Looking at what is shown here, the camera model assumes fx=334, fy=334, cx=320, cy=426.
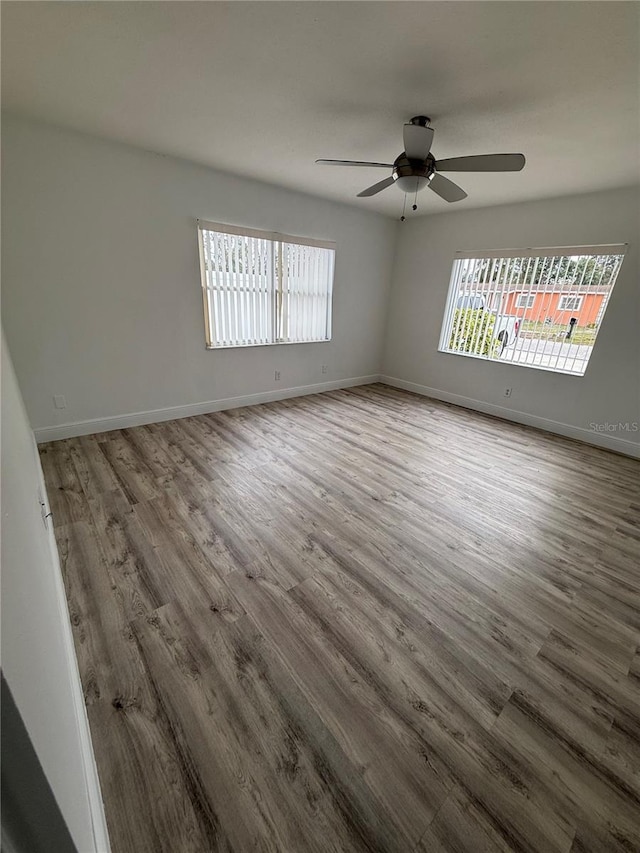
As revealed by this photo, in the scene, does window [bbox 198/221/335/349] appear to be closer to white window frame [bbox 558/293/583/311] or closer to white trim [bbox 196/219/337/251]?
white trim [bbox 196/219/337/251]

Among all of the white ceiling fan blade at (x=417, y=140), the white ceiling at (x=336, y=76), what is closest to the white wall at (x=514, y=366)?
the white ceiling at (x=336, y=76)

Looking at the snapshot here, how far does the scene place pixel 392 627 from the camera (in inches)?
60.6

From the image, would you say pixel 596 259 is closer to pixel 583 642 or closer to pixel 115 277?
pixel 583 642

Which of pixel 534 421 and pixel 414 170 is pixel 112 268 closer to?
pixel 414 170

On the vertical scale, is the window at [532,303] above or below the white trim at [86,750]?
above

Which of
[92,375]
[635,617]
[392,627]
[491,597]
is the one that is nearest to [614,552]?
[635,617]

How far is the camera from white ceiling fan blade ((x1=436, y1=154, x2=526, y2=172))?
195 cm

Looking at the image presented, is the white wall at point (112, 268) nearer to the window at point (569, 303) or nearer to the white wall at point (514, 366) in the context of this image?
the white wall at point (514, 366)

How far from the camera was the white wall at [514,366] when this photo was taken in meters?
3.34

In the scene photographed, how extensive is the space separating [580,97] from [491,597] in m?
2.75

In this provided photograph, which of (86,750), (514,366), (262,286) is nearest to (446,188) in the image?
(262,286)

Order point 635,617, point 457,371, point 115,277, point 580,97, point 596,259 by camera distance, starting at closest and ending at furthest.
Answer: point 635,617, point 580,97, point 115,277, point 596,259, point 457,371

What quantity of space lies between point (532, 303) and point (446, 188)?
2.20 meters

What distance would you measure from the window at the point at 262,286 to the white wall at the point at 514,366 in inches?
55.1
